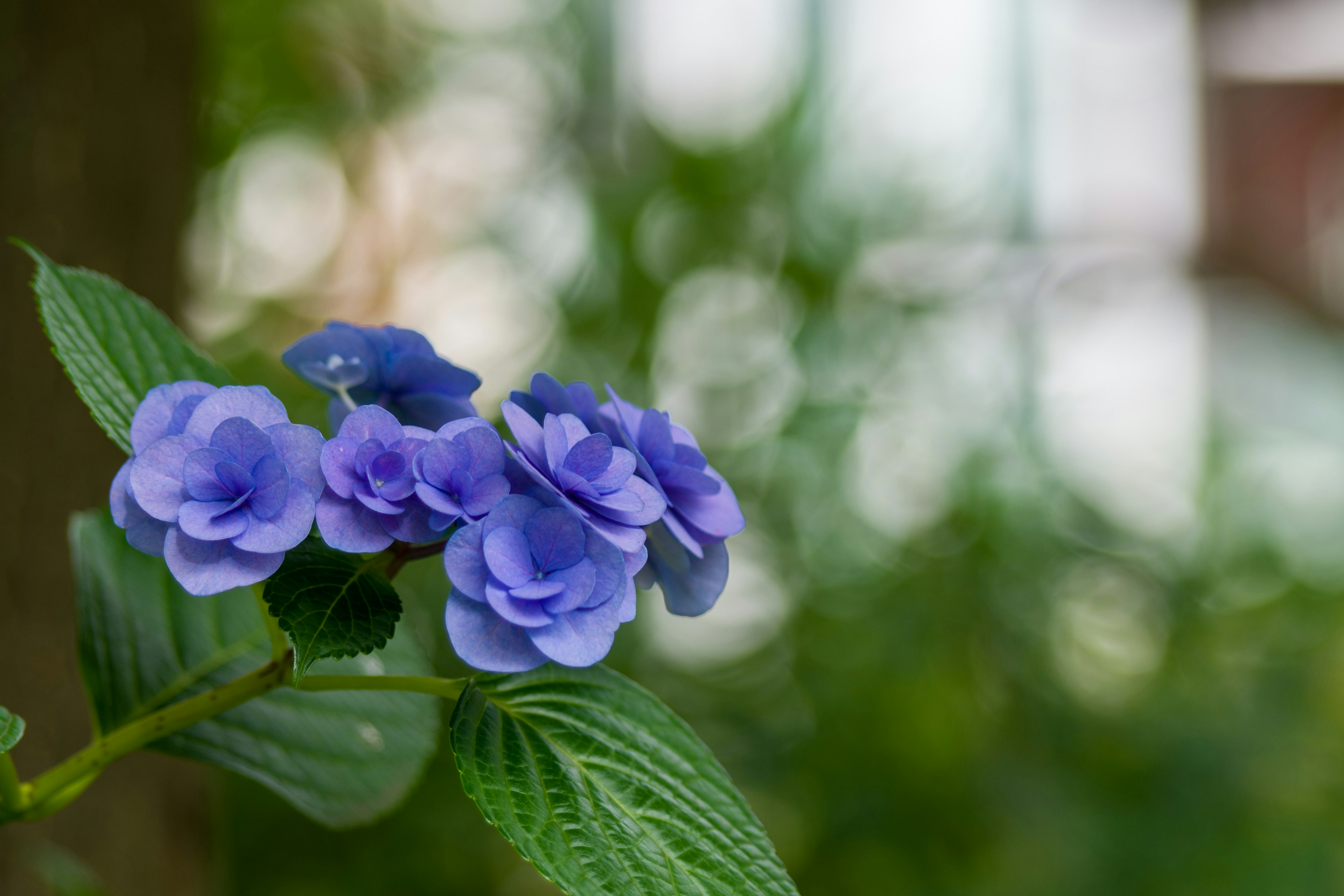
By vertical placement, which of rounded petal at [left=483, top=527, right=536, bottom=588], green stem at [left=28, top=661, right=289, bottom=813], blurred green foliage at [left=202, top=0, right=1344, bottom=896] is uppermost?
rounded petal at [left=483, top=527, right=536, bottom=588]

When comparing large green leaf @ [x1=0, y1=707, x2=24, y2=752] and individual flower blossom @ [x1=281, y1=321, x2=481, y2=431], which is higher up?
individual flower blossom @ [x1=281, y1=321, x2=481, y2=431]

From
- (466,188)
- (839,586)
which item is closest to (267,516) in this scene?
(839,586)

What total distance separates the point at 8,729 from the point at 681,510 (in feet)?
0.74

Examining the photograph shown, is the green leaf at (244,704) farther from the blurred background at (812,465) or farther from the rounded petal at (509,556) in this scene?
the blurred background at (812,465)

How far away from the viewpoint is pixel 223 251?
5.06 feet

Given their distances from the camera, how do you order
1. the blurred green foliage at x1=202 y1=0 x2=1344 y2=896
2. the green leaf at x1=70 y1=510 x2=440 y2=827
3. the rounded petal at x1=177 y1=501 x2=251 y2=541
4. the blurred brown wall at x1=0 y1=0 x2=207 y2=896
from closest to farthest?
the rounded petal at x1=177 y1=501 x2=251 y2=541
the green leaf at x1=70 y1=510 x2=440 y2=827
the blurred brown wall at x1=0 y1=0 x2=207 y2=896
the blurred green foliage at x1=202 y1=0 x2=1344 y2=896

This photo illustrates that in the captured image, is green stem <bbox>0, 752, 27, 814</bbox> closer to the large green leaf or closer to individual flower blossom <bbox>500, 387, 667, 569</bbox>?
the large green leaf

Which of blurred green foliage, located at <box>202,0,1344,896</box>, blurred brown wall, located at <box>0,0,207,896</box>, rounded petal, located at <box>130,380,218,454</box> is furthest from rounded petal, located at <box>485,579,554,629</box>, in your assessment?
blurred green foliage, located at <box>202,0,1344,896</box>

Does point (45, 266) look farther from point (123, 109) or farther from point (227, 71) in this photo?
point (227, 71)

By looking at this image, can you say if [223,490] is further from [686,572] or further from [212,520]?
[686,572]

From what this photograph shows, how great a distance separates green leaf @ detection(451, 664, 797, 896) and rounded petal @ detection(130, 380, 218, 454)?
5.3 inches

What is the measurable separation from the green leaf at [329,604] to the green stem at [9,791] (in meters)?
0.12

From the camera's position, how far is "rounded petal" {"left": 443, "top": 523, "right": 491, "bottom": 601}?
0.97 feet

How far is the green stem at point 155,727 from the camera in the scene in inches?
13.7
